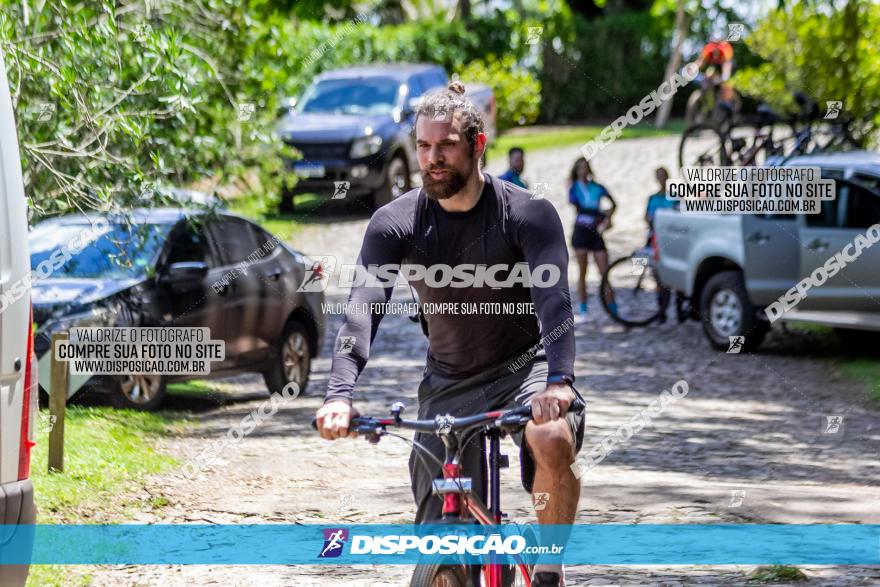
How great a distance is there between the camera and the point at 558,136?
117 ft

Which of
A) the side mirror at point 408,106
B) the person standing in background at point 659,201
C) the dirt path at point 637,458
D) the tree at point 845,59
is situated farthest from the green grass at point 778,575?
the side mirror at point 408,106

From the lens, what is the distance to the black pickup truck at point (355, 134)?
76.4 feet

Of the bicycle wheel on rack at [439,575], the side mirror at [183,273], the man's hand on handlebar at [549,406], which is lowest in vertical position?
the bicycle wheel on rack at [439,575]

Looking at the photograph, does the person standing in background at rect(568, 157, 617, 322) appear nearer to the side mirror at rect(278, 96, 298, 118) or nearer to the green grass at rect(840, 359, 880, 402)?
the green grass at rect(840, 359, 880, 402)

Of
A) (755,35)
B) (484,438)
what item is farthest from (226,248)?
(755,35)

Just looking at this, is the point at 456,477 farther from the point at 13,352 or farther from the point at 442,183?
the point at 13,352

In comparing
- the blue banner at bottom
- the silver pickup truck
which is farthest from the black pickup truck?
the blue banner at bottom

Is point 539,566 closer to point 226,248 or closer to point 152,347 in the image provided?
point 152,347

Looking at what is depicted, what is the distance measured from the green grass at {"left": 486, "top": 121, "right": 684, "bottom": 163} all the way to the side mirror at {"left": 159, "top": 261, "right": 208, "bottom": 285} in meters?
19.7

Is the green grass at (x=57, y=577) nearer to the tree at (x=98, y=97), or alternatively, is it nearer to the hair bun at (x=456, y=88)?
the hair bun at (x=456, y=88)

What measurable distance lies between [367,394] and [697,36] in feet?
91.9

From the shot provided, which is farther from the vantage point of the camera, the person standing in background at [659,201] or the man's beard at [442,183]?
the person standing in background at [659,201]

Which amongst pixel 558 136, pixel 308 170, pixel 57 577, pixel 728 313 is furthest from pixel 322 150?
pixel 57 577

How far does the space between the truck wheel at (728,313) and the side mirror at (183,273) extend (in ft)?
19.1
